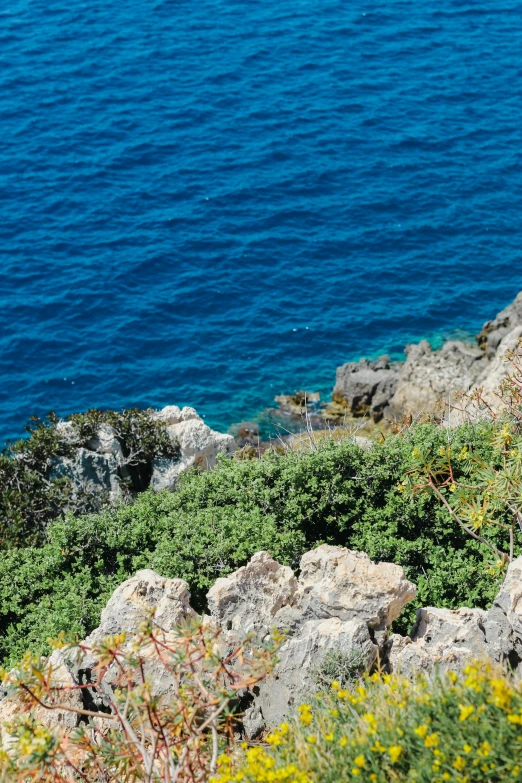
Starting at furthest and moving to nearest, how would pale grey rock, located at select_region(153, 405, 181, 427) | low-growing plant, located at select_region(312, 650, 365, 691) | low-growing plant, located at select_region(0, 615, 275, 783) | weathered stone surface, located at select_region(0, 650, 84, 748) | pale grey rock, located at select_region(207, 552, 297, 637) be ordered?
pale grey rock, located at select_region(153, 405, 181, 427) < pale grey rock, located at select_region(207, 552, 297, 637) < weathered stone surface, located at select_region(0, 650, 84, 748) < low-growing plant, located at select_region(312, 650, 365, 691) < low-growing plant, located at select_region(0, 615, 275, 783)

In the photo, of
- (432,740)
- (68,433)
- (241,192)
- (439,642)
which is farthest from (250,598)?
(241,192)

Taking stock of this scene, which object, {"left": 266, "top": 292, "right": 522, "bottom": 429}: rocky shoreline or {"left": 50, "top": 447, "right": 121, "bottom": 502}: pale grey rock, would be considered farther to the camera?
{"left": 266, "top": 292, "right": 522, "bottom": 429}: rocky shoreline

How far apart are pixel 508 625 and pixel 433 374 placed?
23742 mm

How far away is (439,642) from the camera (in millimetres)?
10086

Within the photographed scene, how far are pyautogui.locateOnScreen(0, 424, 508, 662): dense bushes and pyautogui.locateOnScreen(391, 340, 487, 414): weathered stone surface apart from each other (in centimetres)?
1655

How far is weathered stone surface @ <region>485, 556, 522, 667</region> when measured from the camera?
380 inches

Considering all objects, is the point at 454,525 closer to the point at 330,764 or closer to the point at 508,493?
the point at 508,493

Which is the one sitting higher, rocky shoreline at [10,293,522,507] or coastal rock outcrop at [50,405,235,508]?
rocky shoreline at [10,293,522,507]

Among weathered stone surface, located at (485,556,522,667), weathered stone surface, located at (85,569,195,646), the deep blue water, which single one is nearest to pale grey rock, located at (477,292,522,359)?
→ the deep blue water

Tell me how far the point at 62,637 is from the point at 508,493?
592cm

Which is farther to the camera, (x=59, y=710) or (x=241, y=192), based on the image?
(x=241, y=192)

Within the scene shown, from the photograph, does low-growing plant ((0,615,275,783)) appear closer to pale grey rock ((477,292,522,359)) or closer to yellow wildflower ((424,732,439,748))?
yellow wildflower ((424,732,439,748))

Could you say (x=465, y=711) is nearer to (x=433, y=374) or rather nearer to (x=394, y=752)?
(x=394, y=752)

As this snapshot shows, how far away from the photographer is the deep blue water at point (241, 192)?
124 ft
